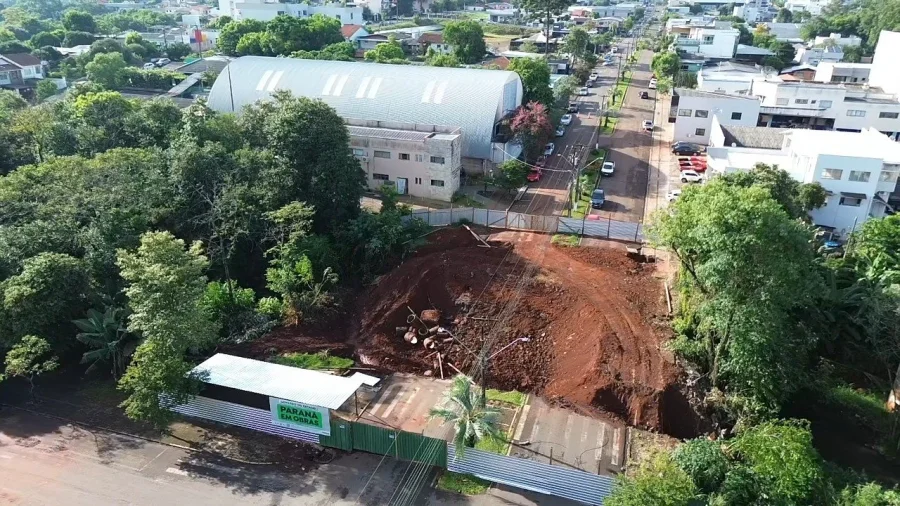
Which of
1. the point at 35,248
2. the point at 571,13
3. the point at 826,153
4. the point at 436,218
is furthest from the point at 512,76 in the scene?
the point at 571,13

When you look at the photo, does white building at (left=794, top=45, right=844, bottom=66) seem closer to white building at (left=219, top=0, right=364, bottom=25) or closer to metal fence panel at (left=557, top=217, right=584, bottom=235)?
metal fence panel at (left=557, top=217, right=584, bottom=235)

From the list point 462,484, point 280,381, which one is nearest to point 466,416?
point 462,484

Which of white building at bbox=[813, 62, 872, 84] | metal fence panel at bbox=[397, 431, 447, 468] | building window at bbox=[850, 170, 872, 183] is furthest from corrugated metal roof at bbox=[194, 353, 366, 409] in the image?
white building at bbox=[813, 62, 872, 84]

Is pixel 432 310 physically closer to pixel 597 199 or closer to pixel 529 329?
pixel 529 329

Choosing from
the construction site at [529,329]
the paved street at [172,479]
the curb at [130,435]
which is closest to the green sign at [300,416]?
the paved street at [172,479]

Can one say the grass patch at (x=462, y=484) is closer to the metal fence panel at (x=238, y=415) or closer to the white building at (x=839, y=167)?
the metal fence panel at (x=238, y=415)

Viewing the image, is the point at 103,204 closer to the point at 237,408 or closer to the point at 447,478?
the point at 237,408
